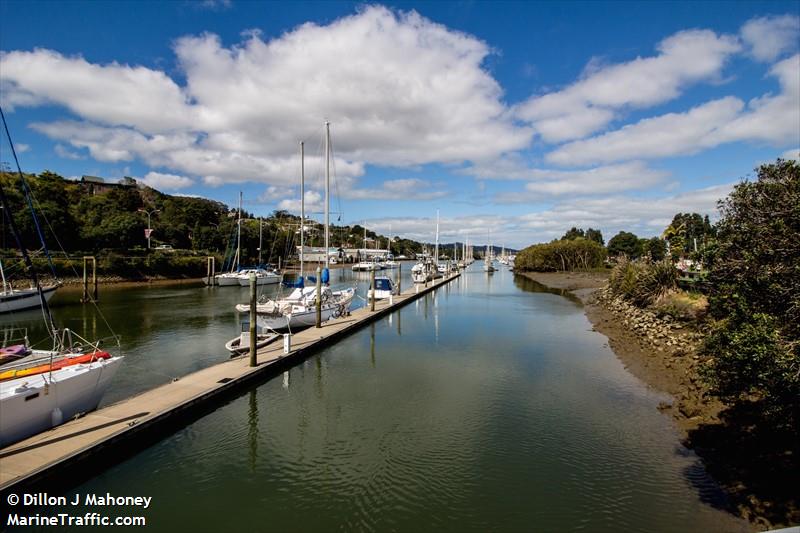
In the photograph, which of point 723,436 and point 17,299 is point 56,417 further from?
point 17,299

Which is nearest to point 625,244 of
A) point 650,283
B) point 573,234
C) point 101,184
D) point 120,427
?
point 573,234

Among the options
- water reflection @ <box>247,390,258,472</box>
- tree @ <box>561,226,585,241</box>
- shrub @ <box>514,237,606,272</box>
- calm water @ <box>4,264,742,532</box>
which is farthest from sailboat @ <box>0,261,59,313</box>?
tree @ <box>561,226,585,241</box>

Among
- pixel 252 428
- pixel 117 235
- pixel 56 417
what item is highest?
pixel 117 235

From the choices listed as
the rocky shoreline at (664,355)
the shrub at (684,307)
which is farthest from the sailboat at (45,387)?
the shrub at (684,307)

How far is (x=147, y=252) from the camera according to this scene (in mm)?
78875

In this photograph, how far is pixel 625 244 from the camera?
136 m

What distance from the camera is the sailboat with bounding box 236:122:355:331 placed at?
2831cm

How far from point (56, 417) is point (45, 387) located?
3.09 ft

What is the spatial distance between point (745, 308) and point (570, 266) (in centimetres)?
10645

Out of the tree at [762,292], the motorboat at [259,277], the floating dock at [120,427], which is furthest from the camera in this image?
the motorboat at [259,277]

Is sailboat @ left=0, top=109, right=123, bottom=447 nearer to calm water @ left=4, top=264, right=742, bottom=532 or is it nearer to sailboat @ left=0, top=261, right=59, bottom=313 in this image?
calm water @ left=4, top=264, right=742, bottom=532

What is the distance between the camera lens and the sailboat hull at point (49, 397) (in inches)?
434

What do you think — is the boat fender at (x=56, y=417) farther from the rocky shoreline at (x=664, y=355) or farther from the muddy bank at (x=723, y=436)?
the rocky shoreline at (x=664, y=355)

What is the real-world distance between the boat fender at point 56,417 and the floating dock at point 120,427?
188 millimetres
